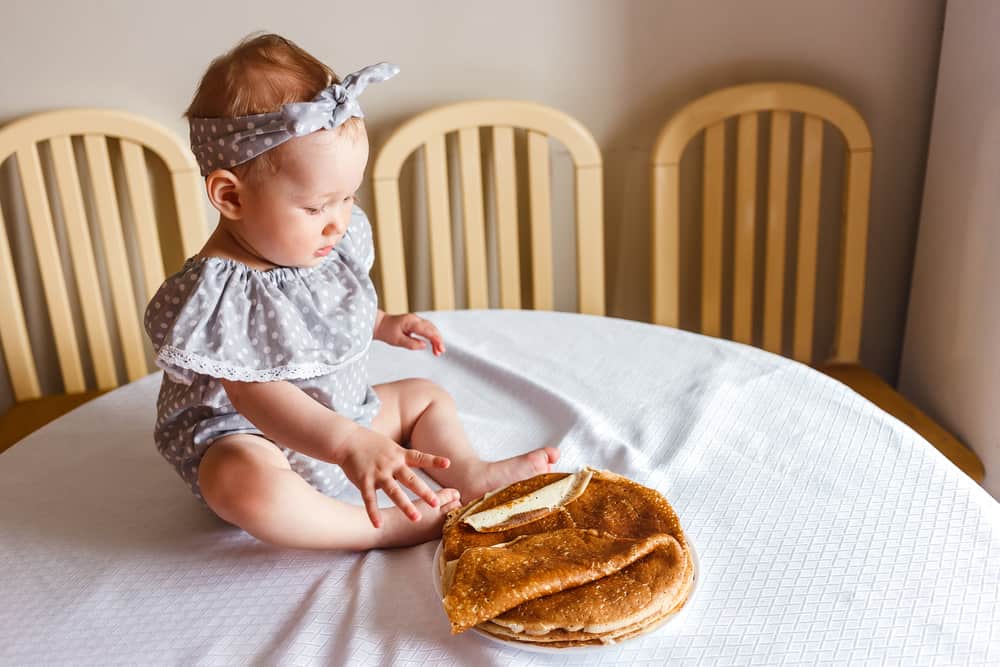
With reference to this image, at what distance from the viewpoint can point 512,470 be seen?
3.19 ft

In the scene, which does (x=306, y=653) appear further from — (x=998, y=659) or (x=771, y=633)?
(x=998, y=659)

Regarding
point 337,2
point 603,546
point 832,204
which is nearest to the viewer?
point 603,546

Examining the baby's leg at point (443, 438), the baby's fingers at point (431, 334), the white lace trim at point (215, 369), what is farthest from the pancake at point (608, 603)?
the baby's fingers at point (431, 334)

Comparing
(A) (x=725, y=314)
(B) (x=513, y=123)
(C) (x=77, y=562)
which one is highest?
(B) (x=513, y=123)

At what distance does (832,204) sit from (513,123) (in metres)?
0.66

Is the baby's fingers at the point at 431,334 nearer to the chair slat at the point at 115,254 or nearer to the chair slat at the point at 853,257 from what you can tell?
the chair slat at the point at 115,254

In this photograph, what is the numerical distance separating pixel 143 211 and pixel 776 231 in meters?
1.15

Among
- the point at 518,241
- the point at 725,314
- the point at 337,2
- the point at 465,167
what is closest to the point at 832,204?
the point at 725,314

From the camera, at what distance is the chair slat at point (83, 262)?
157 centimetres

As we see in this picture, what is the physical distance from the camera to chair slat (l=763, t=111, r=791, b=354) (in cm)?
167

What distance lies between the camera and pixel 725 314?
6.30 ft

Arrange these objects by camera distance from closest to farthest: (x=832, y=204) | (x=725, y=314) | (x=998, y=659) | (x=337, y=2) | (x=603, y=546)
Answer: (x=998, y=659), (x=603, y=546), (x=337, y=2), (x=832, y=204), (x=725, y=314)

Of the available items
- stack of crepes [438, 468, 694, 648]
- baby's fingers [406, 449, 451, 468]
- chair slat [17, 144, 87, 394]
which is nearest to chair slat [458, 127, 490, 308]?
chair slat [17, 144, 87, 394]

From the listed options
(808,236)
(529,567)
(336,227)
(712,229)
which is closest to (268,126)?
(336,227)
